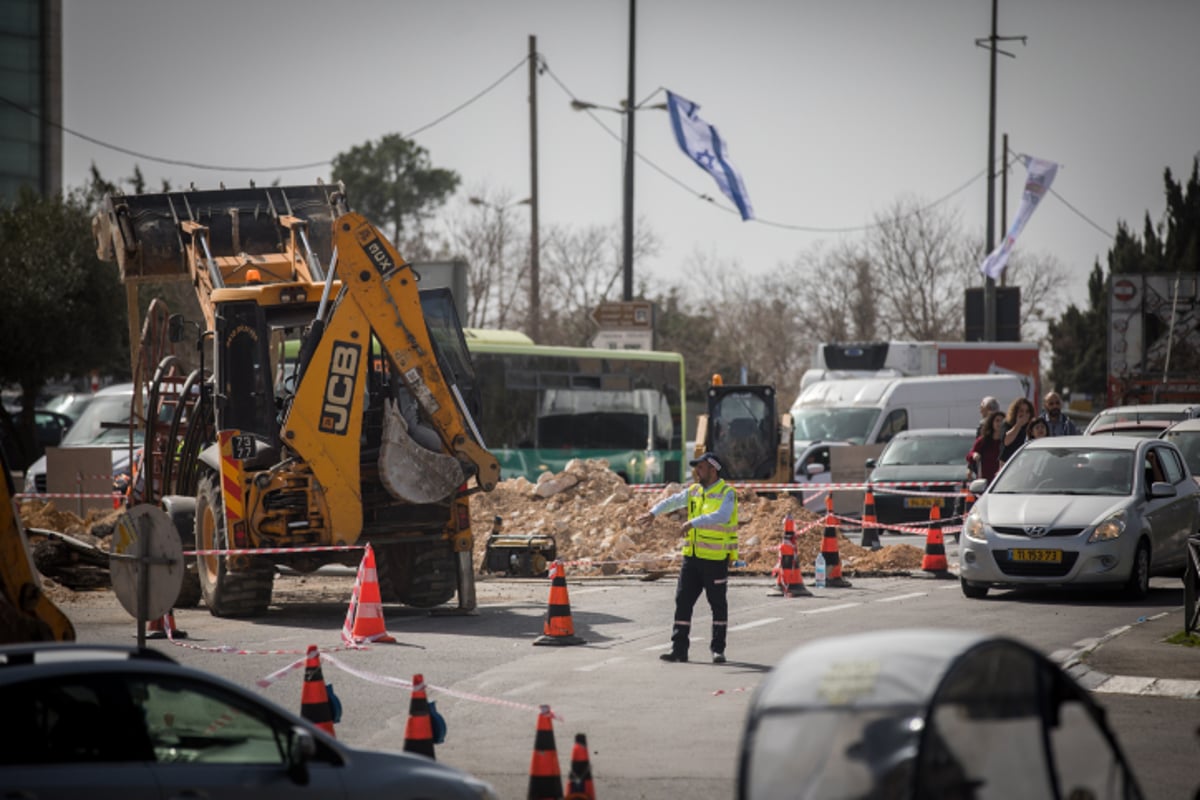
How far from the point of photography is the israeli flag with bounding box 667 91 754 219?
3506 centimetres

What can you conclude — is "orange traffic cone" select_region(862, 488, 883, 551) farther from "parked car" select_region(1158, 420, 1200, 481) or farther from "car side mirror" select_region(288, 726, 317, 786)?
"car side mirror" select_region(288, 726, 317, 786)

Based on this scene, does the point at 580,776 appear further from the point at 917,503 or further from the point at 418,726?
the point at 917,503

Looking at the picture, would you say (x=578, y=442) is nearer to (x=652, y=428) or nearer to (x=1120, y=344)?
(x=652, y=428)

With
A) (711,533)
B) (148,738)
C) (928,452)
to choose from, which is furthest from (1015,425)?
(148,738)

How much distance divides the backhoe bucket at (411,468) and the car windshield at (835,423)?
17.6 m

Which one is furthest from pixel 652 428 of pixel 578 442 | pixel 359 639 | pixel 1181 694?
pixel 1181 694

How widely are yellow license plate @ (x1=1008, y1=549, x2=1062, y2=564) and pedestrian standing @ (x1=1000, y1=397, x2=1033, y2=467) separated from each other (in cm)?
429

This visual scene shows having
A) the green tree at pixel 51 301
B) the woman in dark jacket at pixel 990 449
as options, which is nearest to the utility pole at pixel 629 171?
the woman in dark jacket at pixel 990 449

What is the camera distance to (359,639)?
1466 cm

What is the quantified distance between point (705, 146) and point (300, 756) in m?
29.8

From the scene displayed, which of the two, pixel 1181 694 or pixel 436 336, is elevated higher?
pixel 436 336

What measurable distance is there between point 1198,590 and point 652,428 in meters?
21.7

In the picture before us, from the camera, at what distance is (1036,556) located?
16.9m

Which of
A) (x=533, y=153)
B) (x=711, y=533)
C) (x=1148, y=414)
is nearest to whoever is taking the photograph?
(x=711, y=533)
